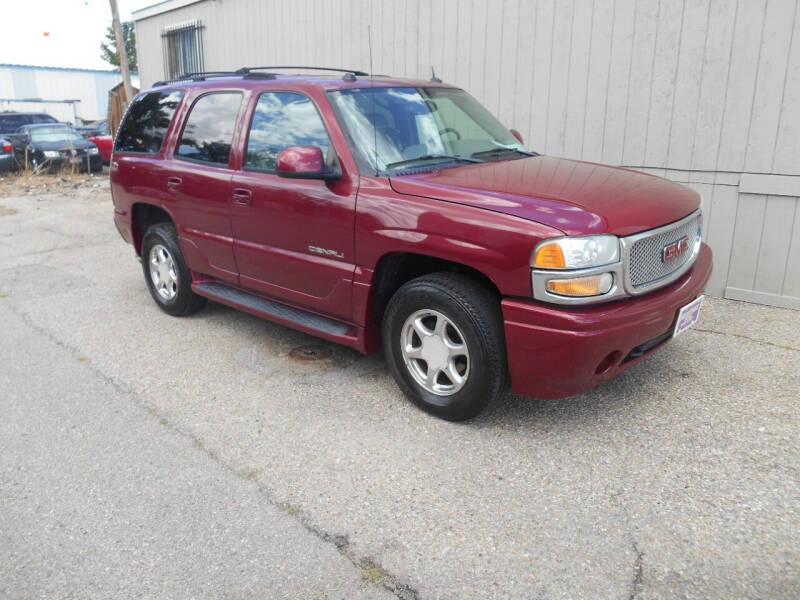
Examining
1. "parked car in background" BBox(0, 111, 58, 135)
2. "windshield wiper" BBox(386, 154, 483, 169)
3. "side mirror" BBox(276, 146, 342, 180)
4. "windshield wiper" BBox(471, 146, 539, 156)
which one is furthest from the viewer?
"parked car in background" BBox(0, 111, 58, 135)

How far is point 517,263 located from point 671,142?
3538 mm

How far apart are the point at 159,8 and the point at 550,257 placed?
1208 centimetres

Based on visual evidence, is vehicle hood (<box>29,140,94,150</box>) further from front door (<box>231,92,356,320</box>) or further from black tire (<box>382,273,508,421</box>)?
black tire (<box>382,273,508,421</box>)

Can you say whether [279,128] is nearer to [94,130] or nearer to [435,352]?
[435,352]

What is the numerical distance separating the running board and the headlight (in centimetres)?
137

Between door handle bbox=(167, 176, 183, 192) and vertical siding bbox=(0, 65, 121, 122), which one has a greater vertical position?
vertical siding bbox=(0, 65, 121, 122)

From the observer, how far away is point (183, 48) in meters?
12.5

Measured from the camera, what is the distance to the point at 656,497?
301 centimetres

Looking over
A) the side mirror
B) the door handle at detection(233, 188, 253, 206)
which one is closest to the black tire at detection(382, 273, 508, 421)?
the side mirror

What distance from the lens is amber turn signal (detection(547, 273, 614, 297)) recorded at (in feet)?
10.1

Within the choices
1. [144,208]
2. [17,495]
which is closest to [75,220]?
[144,208]

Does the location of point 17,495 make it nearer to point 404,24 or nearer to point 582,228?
point 582,228

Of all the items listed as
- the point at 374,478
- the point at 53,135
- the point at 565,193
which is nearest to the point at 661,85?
the point at 565,193

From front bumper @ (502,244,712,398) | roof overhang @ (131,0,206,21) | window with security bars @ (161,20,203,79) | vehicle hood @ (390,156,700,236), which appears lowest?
front bumper @ (502,244,712,398)
